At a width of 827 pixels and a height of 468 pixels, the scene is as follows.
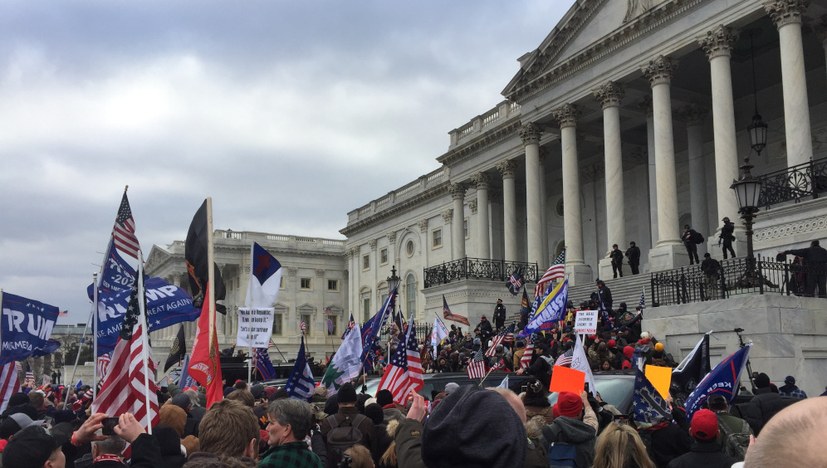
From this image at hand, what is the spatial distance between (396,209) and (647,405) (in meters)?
53.2

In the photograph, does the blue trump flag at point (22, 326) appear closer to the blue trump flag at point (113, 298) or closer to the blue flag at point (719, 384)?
the blue trump flag at point (113, 298)

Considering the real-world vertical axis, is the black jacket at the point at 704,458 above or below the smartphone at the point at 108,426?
below

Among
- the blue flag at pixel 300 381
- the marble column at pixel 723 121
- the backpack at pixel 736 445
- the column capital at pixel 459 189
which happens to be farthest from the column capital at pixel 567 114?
the backpack at pixel 736 445

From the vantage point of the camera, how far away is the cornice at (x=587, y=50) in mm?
28469

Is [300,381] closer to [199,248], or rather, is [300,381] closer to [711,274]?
[199,248]

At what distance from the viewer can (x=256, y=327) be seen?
1236cm

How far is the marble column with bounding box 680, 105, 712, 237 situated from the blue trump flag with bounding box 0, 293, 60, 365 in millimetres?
27172

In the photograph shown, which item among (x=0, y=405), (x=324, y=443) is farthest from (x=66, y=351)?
(x=324, y=443)

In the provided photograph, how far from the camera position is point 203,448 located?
186 inches

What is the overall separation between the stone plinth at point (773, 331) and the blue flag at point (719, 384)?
8.91m

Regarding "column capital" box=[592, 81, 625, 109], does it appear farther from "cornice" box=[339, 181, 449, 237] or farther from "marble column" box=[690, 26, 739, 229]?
"cornice" box=[339, 181, 449, 237]

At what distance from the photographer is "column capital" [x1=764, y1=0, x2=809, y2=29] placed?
24172 mm

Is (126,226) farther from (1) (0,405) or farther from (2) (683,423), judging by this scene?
(2) (683,423)

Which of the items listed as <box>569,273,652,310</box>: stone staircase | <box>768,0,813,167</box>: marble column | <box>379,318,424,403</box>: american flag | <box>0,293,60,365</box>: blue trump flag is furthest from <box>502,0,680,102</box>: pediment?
<box>0,293,60,365</box>: blue trump flag
